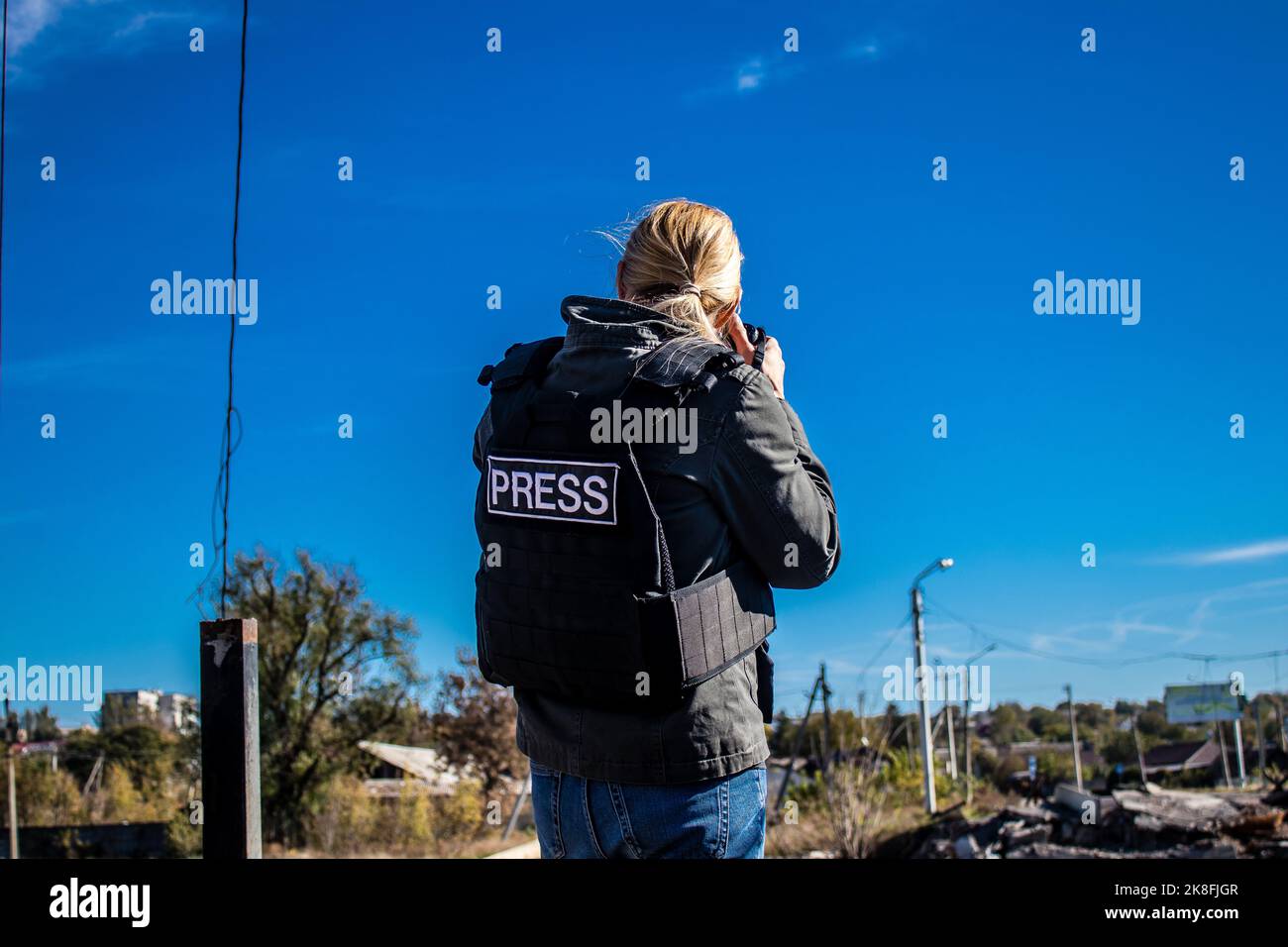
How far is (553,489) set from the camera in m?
1.95

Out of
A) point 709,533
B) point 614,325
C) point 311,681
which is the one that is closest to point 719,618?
point 709,533

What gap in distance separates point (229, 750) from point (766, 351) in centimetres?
187

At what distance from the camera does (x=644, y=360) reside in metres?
1.89

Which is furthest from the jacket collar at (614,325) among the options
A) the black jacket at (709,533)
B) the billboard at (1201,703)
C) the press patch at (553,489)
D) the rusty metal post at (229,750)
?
the billboard at (1201,703)

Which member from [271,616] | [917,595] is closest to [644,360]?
[917,595]

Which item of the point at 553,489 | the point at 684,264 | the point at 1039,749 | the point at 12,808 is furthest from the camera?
the point at 1039,749

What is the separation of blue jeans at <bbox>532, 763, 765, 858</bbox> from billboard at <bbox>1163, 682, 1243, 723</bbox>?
5391 centimetres

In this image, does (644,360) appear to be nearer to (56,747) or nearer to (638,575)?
(638,575)

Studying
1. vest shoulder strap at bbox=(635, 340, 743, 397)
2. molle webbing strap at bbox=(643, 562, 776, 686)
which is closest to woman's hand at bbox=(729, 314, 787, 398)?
vest shoulder strap at bbox=(635, 340, 743, 397)

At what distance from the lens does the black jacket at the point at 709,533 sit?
1839mm

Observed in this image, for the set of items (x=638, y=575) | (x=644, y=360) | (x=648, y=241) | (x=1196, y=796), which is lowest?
(x=1196, y=796)

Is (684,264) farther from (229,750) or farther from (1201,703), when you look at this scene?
(1201,703)

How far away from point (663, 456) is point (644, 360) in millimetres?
165

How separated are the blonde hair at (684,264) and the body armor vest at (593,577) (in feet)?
0.54
